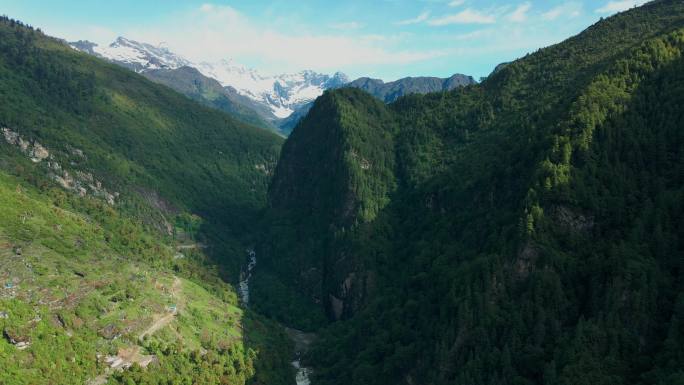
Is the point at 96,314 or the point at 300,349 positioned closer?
the point at 96,314

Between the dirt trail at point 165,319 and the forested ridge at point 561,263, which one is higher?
the forested ridge at point 561,263

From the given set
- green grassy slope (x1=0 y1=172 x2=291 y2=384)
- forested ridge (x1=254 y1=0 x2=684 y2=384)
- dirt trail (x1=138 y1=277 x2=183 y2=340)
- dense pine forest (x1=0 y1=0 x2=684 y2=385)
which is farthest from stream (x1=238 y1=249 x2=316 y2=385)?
dirt trail (x1=138 y1=277 x2=183 y2=340)

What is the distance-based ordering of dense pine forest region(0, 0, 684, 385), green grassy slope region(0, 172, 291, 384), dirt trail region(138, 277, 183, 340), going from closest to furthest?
dense pine forest region(0, 0, 684, 385) → green grassy slope region(0, 172, 291, 384) → dirt trail region(138, 277, 183, 340)

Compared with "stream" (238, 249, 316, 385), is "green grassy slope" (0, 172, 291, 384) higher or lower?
higher

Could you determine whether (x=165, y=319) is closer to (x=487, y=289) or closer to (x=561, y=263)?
(x=487, y=289)

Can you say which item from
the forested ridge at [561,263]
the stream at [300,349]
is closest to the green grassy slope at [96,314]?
the stream at [300,349]

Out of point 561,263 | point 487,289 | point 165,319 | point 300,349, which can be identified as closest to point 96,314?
point 165,319

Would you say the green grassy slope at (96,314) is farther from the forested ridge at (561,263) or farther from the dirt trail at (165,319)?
the forested ridge at (561,263)


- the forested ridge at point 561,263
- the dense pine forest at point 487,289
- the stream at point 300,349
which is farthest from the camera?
the stream at point 300,349

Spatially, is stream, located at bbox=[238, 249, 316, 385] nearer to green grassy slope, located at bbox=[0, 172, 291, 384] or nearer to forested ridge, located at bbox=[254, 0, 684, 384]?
green grassy slope, located at bbox=[0, 172, 291, 384]

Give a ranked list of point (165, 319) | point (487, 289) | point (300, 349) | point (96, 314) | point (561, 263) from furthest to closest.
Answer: point (300, 349) → point (165, 319) → point (96, 314) → point (487, 289) → point (561, 263)

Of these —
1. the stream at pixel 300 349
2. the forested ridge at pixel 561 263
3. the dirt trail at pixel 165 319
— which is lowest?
the stream at pixel 300 349

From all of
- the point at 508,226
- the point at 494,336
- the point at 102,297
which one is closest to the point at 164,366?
the point at 102,297

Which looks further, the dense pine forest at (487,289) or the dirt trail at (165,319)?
the dirt trail at (165,319)
